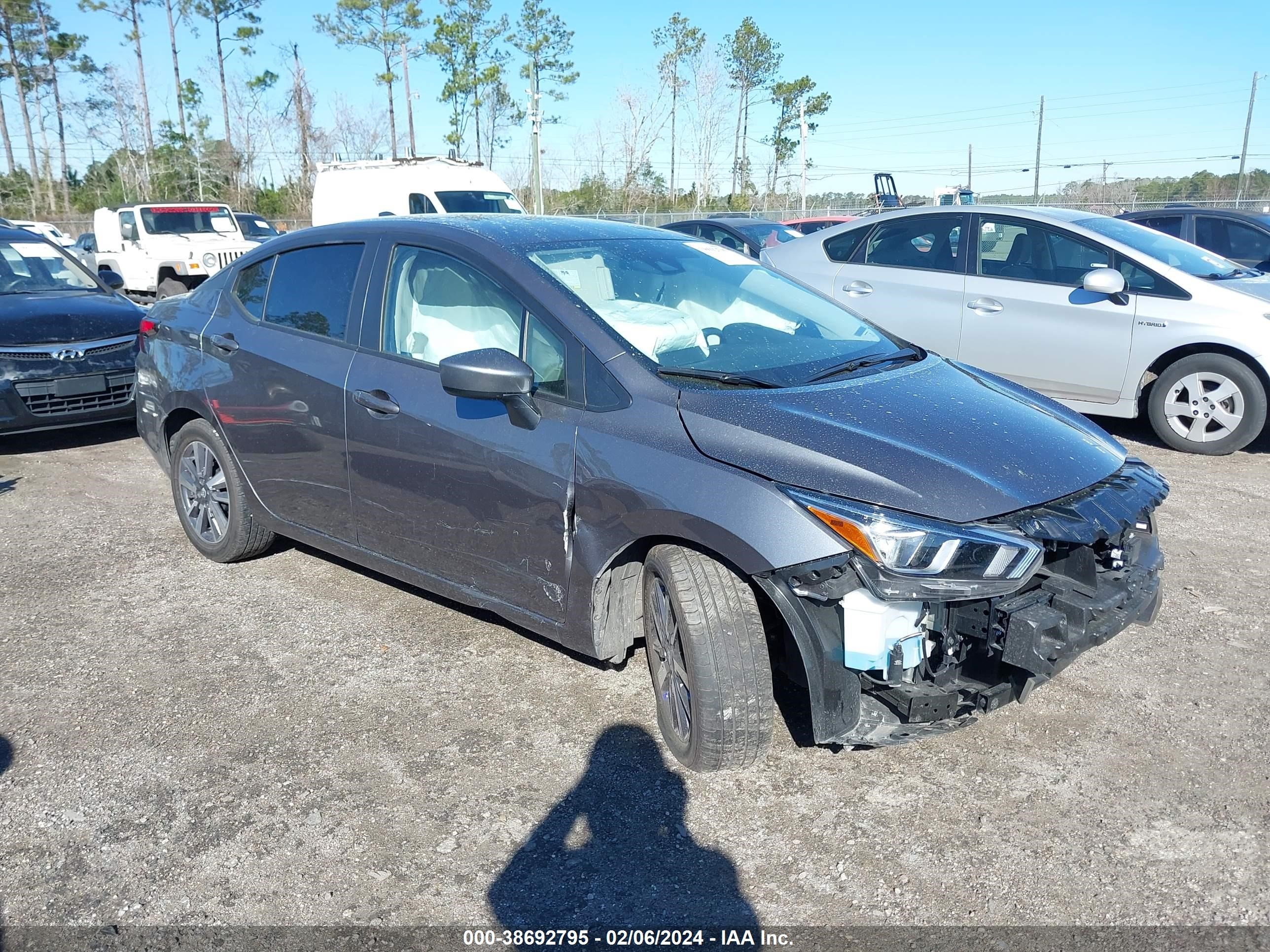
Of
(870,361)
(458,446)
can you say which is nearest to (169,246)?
(458,446)

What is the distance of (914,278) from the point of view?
771cm

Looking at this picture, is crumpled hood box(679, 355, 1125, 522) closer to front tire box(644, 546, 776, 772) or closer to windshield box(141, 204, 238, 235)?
front tire box(644, 546, 776, 772)

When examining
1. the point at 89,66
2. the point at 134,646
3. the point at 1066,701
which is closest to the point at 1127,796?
the point at 1066,701

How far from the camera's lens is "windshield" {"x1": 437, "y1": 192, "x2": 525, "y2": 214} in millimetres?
17234

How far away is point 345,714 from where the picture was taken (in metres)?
3.57

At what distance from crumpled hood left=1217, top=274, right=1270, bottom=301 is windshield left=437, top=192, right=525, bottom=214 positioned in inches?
474

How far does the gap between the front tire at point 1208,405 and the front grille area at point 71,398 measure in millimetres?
6943

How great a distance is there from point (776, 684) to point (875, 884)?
1.06 meters

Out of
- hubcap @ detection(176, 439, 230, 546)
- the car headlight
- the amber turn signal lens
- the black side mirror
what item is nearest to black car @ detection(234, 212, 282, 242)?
hubcap @ detection(176, 439, 230, 546)

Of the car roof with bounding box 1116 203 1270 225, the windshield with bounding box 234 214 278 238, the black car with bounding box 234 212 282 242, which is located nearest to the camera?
the car roof with bounding box 1116 203 1270 225

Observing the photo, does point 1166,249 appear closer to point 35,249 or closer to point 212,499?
point 212,499

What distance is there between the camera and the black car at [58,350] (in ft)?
22.5

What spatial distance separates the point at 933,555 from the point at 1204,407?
5.16 m

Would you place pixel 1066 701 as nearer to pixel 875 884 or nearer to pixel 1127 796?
pixel 1127 796
